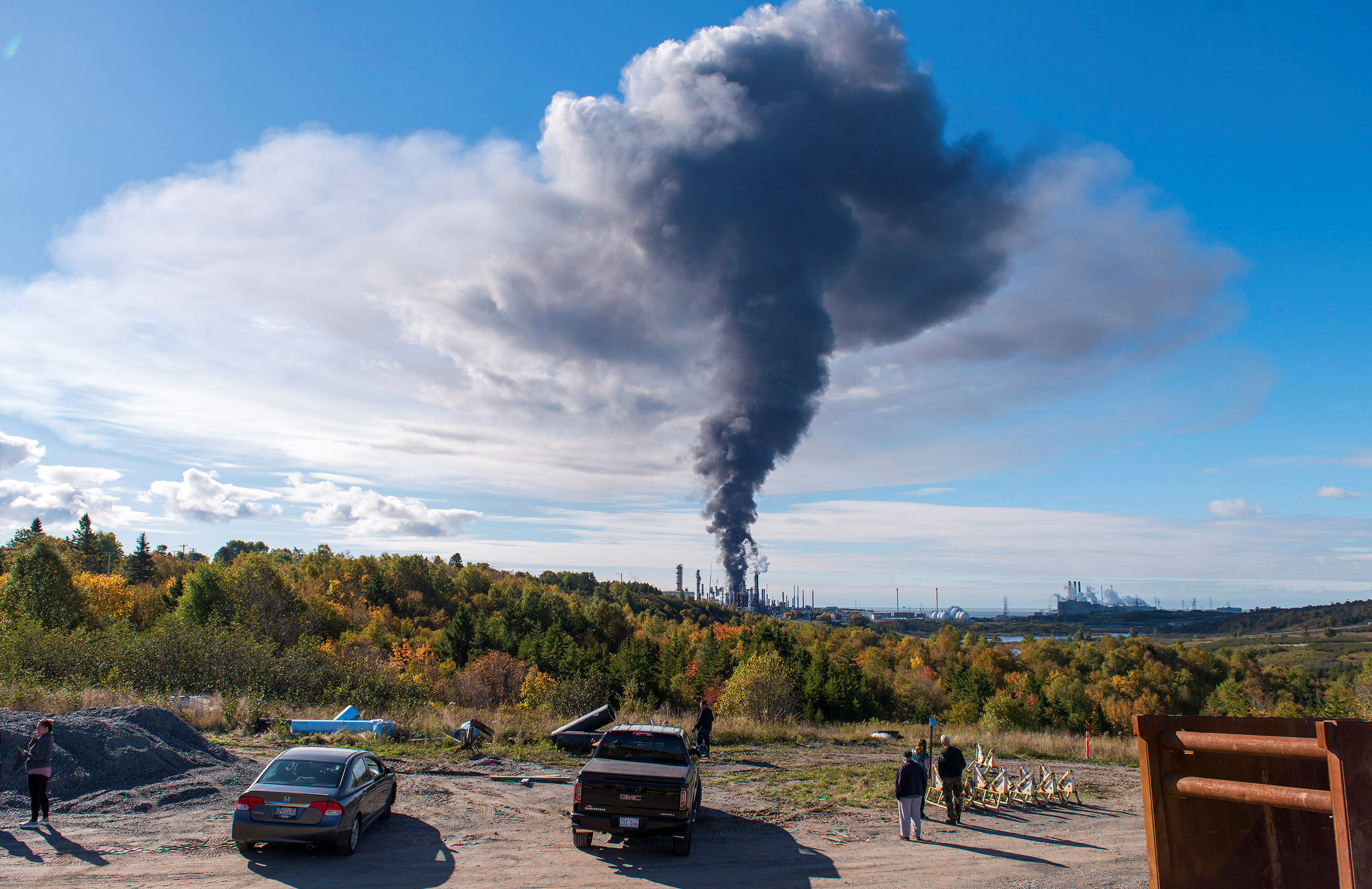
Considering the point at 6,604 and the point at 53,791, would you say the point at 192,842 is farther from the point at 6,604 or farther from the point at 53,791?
the point at 6,604

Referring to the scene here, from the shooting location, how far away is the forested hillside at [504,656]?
31.5 meters

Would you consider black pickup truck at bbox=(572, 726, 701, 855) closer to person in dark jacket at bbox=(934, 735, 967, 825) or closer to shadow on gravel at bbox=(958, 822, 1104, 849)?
person in dark jacket at bbox=(934, 735, 967, 825)

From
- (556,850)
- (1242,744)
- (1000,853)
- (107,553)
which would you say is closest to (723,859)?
(556,850)

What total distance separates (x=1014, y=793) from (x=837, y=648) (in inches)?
3708

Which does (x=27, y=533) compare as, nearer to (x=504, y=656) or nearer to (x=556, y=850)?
(x=504, y=656)

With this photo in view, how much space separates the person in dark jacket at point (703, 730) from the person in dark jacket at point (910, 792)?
898cm

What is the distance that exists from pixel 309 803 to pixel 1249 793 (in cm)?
1239

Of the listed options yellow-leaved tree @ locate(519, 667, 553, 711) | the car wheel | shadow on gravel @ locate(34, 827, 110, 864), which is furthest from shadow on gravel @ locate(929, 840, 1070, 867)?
yellow-leaved tree @ locate(519, 667, 553, 711)

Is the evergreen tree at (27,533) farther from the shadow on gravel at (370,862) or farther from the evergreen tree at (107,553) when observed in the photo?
the shadow on gravel at (370,862)

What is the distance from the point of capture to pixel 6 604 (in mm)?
62125

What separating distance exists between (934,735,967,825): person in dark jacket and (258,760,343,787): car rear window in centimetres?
1178

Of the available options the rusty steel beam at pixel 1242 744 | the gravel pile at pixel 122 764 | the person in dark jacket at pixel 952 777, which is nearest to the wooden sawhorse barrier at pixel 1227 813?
the rusty steel beam at pixel 1242 744

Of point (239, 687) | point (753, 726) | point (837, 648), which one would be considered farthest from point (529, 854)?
point (837, 648)

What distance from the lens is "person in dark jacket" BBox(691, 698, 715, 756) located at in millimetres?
21859
